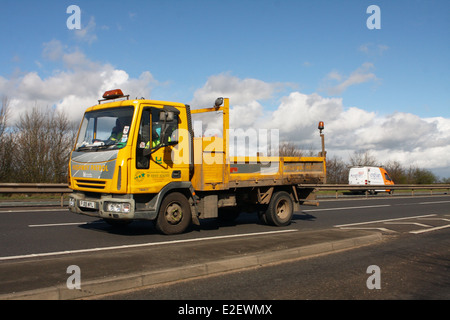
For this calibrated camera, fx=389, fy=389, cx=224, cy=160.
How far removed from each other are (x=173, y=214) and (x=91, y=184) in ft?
6.20

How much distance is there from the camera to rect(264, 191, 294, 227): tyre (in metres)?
11.0

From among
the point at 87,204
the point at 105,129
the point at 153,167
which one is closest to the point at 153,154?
the point at 153,167

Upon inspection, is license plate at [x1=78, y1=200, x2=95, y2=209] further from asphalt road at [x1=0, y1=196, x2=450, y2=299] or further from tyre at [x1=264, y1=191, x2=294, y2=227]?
tyre at [x1=264, y1=191, x2=294, y2=227]

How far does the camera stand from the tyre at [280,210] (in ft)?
36.0

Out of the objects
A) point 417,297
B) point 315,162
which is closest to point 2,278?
point 417,297

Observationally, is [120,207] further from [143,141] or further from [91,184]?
[143,141]

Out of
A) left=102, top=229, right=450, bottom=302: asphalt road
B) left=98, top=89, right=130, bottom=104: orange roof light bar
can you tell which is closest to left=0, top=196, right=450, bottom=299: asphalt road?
left=102, top=229, right=450, bottom=302: asphalt road

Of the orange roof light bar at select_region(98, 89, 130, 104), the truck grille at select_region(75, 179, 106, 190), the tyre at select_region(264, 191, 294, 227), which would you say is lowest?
the tyre at select_region(264, 191, 294, 227)

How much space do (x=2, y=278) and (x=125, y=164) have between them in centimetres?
340

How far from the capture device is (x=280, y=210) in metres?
11.3

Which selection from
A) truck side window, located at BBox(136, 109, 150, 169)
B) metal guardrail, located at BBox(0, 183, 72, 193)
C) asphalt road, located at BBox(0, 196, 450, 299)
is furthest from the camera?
metal guardrail, located at BBox(0, 183, 72, 193)

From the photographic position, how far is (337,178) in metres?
47.9

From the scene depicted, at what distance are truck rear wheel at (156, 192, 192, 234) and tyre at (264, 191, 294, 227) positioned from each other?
2.83 m
